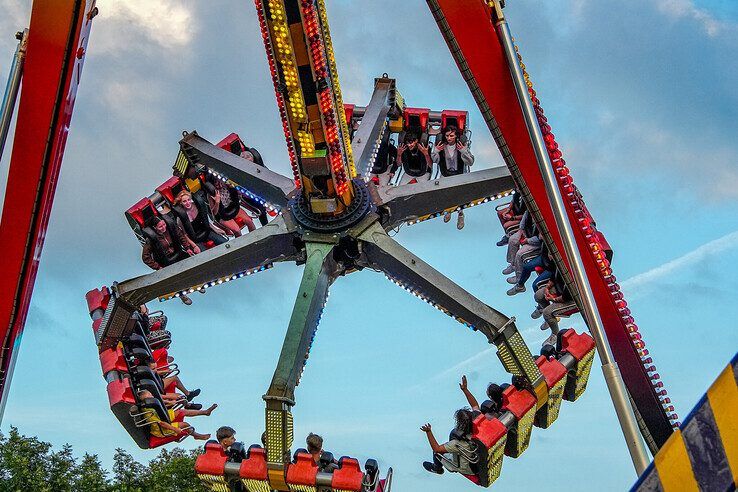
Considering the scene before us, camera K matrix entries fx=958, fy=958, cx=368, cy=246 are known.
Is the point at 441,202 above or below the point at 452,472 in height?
above

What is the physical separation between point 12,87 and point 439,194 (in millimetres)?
8367

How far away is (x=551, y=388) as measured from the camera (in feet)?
55.2

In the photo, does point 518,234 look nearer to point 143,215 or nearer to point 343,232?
point 343,232

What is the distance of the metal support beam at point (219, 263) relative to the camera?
1911cm

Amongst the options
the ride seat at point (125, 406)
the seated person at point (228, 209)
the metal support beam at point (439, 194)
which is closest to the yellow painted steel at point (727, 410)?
the ride seat at point (125, 406)

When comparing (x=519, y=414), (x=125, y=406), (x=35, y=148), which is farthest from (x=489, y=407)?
(x=35, y=148)

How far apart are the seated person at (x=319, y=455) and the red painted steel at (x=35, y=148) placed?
5.24 metres

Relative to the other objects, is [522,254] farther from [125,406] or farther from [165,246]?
[125,406]

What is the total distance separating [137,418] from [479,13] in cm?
960

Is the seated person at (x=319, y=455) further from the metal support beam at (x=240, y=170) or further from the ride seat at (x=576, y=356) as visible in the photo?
the metal support beam at (x=240, y=170)

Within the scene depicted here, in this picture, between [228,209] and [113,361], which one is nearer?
[113,361]

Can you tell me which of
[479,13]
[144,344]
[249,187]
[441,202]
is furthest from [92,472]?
[479,13]

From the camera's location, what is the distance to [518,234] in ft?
65.3

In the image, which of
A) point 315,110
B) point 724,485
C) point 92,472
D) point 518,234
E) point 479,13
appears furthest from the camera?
point 92,472
